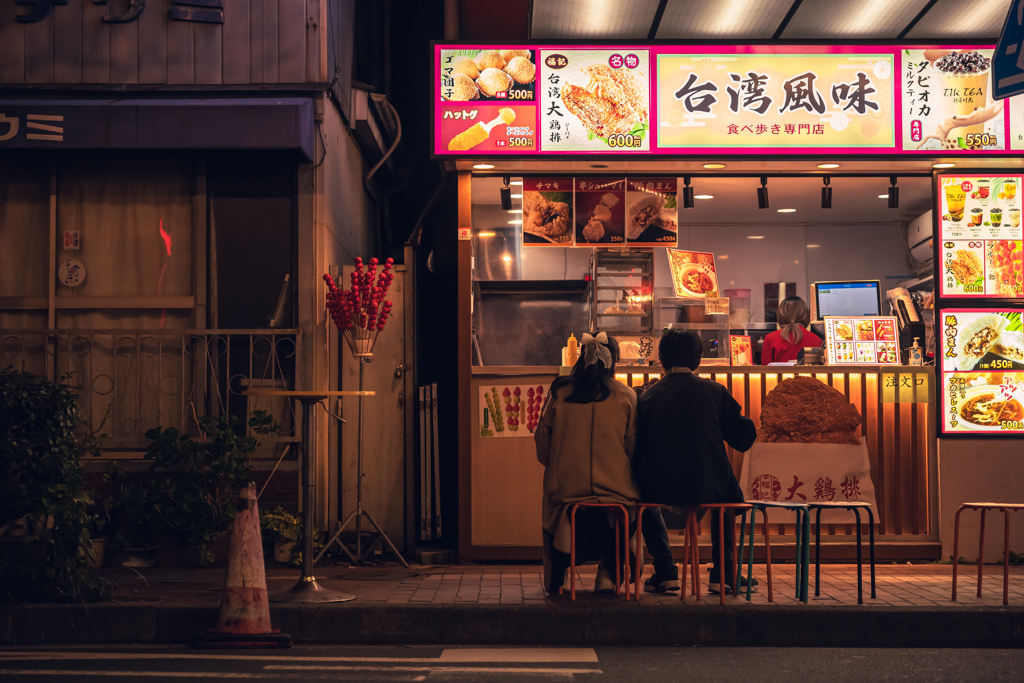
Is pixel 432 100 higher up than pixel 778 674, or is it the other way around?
pixel 432 100

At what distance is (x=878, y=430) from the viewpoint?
8711 millimetres

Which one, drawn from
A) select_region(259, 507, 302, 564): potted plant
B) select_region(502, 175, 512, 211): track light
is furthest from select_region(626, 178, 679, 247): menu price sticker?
select_region(259, 507, 302, 564): potted plant

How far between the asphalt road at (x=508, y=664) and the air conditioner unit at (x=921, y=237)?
4773mm

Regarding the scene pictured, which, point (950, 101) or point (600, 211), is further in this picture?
point (600, 211)

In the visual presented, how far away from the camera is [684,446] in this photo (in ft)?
22.2

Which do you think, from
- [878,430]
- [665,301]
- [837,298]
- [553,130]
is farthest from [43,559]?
[837,298]

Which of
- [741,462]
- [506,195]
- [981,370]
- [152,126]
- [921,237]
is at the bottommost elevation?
[741,462]

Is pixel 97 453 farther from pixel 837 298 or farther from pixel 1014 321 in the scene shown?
pixel 1014 321

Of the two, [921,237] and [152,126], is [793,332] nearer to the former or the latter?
[921,237]

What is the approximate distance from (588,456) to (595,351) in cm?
74

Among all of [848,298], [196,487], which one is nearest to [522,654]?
[196,487]

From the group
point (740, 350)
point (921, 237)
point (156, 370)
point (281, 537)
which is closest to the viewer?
point (281, 537)

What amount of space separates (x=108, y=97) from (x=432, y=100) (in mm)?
3034

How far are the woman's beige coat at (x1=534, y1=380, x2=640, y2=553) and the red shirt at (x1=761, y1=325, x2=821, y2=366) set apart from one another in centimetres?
307
